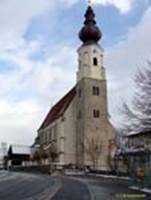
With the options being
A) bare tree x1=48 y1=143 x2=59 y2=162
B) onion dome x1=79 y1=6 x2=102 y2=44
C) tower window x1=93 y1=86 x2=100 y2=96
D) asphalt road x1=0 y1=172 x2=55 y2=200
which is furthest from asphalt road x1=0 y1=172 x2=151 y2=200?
onion dome x1=79 y1=6 x2=102 y2=44

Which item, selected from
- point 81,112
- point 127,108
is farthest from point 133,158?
point 81,112

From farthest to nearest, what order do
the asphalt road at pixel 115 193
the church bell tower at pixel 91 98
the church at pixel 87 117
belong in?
the church bell tower at pixel 91 98 < the church at pixel 87 117 < the asphalt road at pixel 115 193

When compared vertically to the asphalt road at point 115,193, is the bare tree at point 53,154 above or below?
above

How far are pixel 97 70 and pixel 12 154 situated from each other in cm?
4937

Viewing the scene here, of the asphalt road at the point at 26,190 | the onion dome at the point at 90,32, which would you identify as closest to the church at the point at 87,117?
the onion dome at the point at 90,32

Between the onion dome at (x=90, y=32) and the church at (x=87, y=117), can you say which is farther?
the onion dome at (x=90, y=32)

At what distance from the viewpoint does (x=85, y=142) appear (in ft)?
312

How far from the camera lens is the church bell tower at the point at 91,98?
96.4 metres

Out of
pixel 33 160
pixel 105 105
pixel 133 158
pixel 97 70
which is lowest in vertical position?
pixel 133 158

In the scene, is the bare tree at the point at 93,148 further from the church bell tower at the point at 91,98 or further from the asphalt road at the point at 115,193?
the asphalt road at the point at 115,193

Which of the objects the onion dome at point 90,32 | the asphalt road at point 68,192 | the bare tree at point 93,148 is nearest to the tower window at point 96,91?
the bare tree at point 93,148

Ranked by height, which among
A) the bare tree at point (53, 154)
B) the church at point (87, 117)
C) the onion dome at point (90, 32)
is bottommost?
the bare tree at point (53, 154)

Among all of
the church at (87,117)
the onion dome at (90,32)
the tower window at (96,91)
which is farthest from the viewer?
the onion dome at (90,32)

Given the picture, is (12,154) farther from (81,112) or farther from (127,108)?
(127,108)
